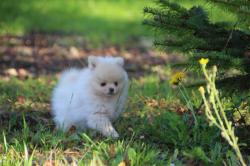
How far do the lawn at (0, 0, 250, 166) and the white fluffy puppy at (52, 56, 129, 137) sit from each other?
126 mm

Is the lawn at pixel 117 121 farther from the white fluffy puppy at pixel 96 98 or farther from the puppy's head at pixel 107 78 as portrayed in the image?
the puppy's head at pixel 107 78

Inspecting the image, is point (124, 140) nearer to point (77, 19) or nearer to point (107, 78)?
point (107, 78)

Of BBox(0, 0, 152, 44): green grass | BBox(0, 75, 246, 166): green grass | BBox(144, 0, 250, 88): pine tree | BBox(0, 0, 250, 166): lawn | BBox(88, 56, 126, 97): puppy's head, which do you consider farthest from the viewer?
BBox(0, 0, 152, 44): green grass

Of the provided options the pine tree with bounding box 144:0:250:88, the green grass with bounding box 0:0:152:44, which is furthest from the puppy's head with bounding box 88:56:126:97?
the green grass with bounding box 0:0:152:44

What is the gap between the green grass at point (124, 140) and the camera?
412 centimetres

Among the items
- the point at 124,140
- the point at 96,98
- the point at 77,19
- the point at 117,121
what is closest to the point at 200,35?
the point at 124,140

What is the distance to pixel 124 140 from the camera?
486cm

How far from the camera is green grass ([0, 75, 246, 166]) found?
412 centimetres

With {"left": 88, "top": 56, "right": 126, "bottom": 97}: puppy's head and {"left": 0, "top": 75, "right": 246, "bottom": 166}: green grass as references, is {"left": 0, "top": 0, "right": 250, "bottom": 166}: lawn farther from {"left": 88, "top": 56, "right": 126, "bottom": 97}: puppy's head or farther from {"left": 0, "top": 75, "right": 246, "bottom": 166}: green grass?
{"left": 88, "top": 56, "right": 126, "bottom": 97}: puppy's head

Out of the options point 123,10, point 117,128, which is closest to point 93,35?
point 123,10

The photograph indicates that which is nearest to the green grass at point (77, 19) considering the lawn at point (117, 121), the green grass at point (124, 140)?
the lawn at point (117, 121)

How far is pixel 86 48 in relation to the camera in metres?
11.1

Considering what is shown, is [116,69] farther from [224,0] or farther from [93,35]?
[93,35]

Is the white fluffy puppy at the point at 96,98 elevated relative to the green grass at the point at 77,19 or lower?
elevated
